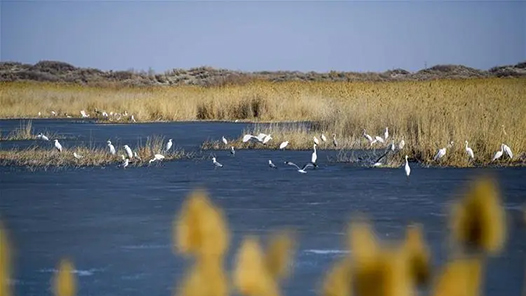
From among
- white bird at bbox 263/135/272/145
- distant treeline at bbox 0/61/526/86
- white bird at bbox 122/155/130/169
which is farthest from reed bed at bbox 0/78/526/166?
distant treeline at bbox 0/61/526/86

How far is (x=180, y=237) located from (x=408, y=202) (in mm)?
9646

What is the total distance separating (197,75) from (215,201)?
237 feet

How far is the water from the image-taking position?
6.36 metres

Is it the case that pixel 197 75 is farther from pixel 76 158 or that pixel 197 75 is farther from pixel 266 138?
pixel 76 158

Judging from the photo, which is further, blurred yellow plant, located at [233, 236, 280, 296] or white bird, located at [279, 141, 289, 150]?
white bird, located at [279, 141, 289, 150]

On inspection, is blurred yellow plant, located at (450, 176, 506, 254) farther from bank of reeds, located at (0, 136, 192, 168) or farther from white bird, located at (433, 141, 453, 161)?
bank of reeds, located at (0, 136, 192, 168)

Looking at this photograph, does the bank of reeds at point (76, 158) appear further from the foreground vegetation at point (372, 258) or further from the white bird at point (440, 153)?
the foreground vegetation at point (372, 258)

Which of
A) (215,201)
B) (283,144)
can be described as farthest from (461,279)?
(283,144)

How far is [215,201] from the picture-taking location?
33.2 feet

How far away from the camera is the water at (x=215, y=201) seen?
6.36 m

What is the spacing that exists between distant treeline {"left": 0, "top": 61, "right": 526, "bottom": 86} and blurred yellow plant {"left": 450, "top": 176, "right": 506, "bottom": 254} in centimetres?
7361

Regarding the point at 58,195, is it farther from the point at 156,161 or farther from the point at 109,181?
the point at 156,161

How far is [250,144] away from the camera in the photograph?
738 inches

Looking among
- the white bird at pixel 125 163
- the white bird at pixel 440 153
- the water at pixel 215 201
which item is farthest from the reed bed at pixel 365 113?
the white bird at pixel 125 163
